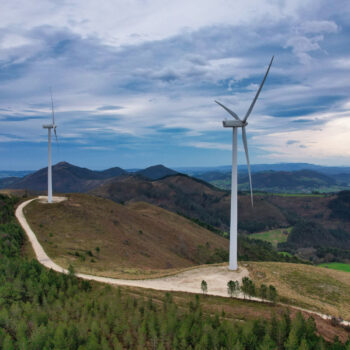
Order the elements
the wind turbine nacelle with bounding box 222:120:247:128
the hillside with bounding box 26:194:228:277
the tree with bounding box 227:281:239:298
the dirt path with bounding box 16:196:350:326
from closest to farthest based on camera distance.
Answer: the tree with bounding box 227:281:239:298 < the dirt path with bounding box 16:196:350:326 < the wind turbine nacelle with bounding box 222:120:247:128 < the hillside with bounding box 26:194:228:277

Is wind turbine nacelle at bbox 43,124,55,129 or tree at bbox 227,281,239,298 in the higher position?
wind turbine nacelle at bbox 43,124,55,129

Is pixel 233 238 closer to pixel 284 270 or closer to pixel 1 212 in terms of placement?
pixel 284 270

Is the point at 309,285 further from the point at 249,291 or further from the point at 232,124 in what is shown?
the point at 232,124

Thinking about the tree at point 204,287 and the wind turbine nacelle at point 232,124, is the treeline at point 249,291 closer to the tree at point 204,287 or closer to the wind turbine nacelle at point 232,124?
the tree at point 204,287

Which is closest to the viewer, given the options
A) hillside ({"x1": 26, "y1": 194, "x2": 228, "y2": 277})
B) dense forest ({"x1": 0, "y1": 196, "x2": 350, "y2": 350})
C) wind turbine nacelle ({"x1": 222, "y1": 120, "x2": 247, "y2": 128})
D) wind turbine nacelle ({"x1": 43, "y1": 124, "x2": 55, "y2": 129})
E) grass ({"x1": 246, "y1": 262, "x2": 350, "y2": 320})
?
dense forest ({"x1": 0, "y1": 196, "x2": 350, "y2": 350})

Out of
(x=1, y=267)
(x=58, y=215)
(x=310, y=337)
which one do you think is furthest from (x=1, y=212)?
(x=310, y=337)

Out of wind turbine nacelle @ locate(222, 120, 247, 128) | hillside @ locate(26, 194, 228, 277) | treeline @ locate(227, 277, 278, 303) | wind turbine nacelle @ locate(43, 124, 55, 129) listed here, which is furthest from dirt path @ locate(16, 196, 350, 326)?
wind turbine nacelle @ locate(43, 124, 55, 129)

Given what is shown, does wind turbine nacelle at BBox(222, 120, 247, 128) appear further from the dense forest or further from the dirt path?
the dense forest

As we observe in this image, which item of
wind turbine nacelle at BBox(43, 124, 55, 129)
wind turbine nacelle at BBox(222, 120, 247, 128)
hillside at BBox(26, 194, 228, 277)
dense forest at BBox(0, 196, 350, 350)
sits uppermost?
wind turbine nacelle at BBox(43, 124, 55, 129)

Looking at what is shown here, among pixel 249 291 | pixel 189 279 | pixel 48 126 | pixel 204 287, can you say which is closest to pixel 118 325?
pixel 204 287
